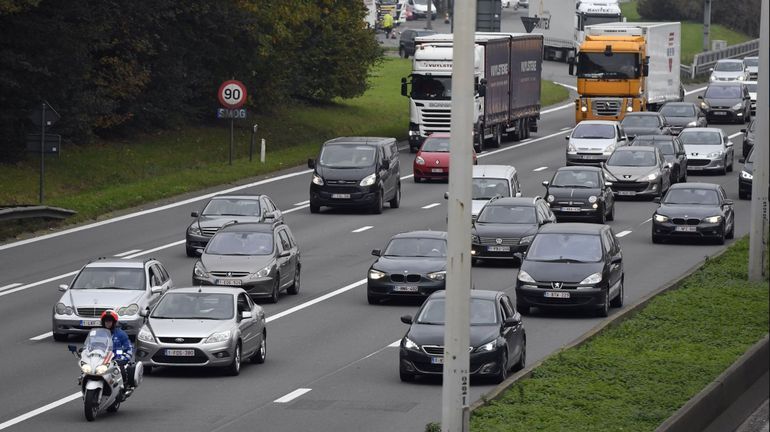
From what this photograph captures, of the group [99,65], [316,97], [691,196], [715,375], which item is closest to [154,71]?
[99,65]

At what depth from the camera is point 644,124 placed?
62625mm

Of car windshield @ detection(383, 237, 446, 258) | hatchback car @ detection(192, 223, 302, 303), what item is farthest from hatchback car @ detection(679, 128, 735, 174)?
hatchback car @ detection(192, 223, 302, 303)

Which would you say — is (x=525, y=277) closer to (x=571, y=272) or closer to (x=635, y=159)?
(x=571, y=272)

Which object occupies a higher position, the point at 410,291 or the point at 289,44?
the point at 289,44

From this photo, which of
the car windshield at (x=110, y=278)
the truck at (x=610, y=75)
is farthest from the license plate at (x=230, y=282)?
the truck at (x=610, y=75)

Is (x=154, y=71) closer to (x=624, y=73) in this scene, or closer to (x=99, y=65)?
(x=99, y=65)

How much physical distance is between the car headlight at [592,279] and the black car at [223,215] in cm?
1093

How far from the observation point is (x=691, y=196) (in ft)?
140

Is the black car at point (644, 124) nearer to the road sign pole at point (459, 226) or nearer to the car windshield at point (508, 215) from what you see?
the car windshield at point (508, 215)

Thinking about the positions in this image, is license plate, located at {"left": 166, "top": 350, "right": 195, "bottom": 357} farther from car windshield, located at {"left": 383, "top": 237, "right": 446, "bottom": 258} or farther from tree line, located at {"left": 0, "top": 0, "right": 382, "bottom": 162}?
tree line, located at {"left": 0, "top": 0, "right": 382, "bottom": 162}

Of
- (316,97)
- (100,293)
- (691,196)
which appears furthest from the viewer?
(316,97)

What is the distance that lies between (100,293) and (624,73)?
1642 inches

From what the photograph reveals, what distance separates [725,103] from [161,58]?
26.9 m

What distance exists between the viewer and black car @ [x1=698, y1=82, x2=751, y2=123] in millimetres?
75250
